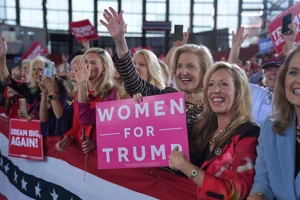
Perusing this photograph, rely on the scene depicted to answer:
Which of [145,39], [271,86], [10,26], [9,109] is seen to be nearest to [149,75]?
[271,86]

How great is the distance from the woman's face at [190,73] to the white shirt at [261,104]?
2.25 ft

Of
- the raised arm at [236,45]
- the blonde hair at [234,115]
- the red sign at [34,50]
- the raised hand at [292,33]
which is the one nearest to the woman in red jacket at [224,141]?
the blonde hair at [234,115]

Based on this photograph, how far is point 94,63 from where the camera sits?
235 centimetres

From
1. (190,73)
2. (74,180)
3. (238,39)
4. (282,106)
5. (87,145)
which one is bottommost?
(74,180)

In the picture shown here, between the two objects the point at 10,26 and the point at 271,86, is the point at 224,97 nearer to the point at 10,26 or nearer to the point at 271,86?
the point at 271,86

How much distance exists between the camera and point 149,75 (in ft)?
7.79

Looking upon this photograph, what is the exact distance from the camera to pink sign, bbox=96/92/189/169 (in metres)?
1.54

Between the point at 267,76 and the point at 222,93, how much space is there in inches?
48.2

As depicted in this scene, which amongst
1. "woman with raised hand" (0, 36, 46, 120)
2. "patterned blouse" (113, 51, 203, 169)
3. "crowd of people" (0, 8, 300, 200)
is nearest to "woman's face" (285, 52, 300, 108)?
"crowd of people" (0, 8, 300, 200)

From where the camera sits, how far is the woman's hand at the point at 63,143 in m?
2.25

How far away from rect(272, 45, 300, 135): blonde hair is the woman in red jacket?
12 cm

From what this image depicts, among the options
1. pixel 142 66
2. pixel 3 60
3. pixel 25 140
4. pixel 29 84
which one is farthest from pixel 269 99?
pixel 3 60

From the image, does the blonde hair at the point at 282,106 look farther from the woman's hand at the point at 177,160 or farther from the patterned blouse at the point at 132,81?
the patterned blouse at the point at 132,81

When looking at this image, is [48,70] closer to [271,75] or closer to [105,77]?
[105,77]
